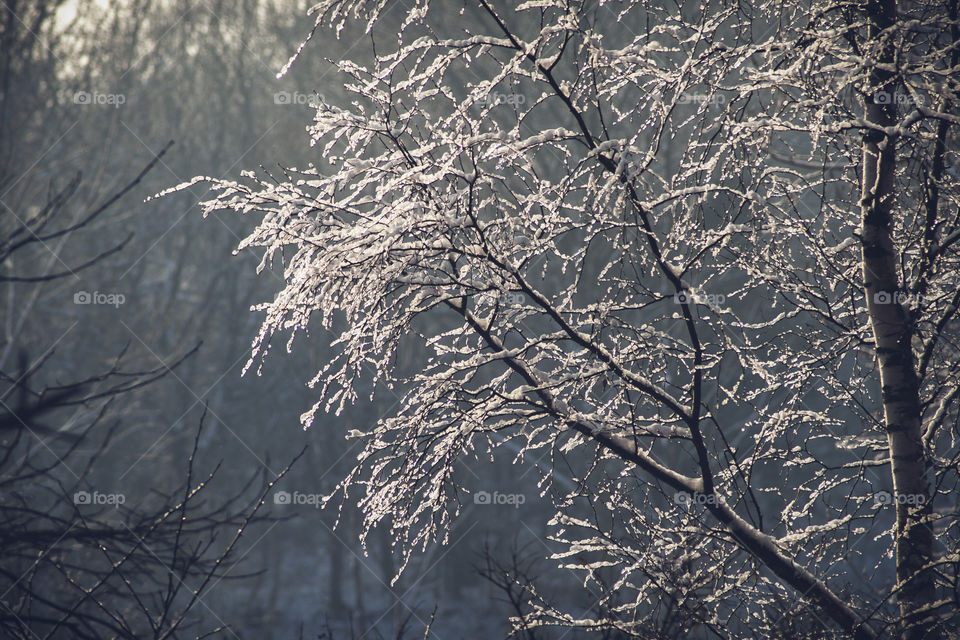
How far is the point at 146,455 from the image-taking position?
13.0 m

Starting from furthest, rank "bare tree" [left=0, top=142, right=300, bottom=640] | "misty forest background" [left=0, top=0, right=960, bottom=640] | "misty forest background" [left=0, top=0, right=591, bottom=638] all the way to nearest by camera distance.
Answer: "misty forest background" [left=0, top=0, right=591, bottom=638] < "misty forest background" [left=0, top=0, right=960, bottom=640] < "bare tree" [left=0, top=142, right=300, bottom=640]

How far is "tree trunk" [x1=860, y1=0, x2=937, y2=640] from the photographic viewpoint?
3346mm

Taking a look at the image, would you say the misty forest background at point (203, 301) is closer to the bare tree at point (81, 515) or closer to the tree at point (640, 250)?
the bare tree at point (81, 515)

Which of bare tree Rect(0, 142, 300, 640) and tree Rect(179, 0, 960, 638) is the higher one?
tree Rect(179, 0, 960, 638)

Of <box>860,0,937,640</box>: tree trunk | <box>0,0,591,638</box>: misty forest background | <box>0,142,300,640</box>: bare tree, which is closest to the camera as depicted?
<box>0,142,300,640</box>: bare tree

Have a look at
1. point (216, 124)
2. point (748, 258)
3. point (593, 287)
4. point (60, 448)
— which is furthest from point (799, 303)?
point (216, 124)

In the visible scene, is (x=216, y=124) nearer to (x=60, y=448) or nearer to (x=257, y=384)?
(x=257, y=384)

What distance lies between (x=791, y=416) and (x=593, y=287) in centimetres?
834

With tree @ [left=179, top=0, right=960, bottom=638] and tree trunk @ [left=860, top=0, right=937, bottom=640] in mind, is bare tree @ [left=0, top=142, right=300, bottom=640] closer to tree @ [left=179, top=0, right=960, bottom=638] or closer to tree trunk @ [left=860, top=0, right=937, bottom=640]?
tree @ [left=179, top=0, right=960, bottom=638]

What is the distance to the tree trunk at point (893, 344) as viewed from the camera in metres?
3.35

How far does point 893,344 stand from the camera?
3.61 m

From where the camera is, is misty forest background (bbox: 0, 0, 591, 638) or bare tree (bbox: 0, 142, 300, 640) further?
misty forest background (bbox: 0, 0, 591, 638)

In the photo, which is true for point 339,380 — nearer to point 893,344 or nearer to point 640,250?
point 640,250

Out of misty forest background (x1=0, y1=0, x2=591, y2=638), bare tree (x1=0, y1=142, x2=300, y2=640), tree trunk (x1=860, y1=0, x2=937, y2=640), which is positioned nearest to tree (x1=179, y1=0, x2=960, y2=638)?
tree trunk (x1=860, y1=0, x2=937, y2=640)
